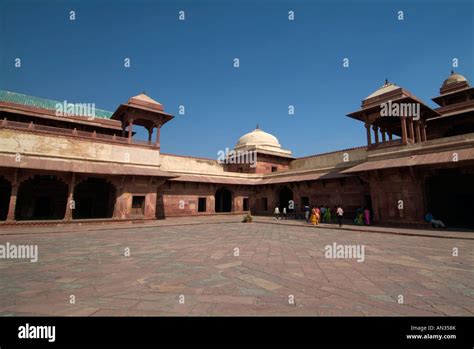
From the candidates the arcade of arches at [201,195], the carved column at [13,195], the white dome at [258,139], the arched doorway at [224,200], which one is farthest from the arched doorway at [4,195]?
the white dome at [258,139]

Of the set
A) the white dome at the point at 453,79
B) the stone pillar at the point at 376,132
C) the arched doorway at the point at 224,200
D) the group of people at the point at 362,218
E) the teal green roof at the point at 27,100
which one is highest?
the white dome at the point at 453,79

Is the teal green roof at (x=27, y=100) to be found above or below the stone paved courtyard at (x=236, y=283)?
above

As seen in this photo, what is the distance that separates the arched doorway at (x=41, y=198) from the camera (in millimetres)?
16797

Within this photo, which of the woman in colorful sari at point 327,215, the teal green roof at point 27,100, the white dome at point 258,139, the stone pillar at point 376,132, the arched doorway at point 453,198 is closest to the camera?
the arched doorway at point 453,198

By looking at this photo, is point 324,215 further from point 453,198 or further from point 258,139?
point 258,139

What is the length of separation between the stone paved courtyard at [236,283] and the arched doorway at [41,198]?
13.9 metres

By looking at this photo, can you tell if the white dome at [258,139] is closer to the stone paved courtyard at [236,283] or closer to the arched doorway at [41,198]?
the arched doorway at [41,198]

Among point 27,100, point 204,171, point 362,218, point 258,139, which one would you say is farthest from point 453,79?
point 27,100

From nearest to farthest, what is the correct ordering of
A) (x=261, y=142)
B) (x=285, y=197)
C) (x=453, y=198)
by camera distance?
1. (x=453, y=198)
2. (x=285, y=197)
3. (x=261, y=142)

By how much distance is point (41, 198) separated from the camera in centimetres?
1762

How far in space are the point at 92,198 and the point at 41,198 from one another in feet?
10.7

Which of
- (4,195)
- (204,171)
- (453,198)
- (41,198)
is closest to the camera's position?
(453,198)

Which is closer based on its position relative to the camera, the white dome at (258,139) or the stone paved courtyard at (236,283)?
the stone paved courtyard at (236,283)

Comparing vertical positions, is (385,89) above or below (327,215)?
above
